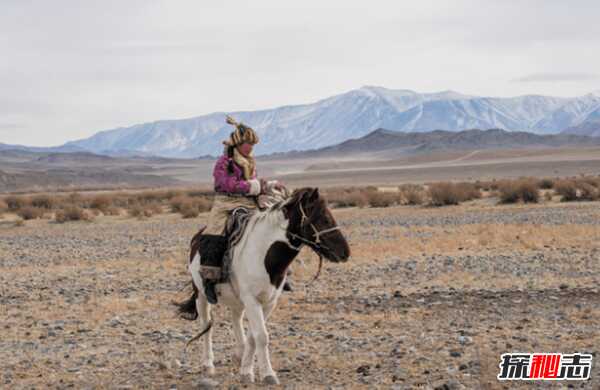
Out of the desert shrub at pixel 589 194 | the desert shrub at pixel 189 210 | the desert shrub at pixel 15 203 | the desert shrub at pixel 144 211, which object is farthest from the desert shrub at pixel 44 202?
the desert shrub at pixel 589 194

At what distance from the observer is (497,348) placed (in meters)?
9.12

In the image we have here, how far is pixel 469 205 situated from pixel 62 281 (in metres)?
22.4

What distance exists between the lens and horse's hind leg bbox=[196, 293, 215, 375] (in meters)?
8.86

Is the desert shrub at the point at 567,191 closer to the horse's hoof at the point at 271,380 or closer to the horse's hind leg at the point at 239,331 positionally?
the horse's hind leg at the point at 239,331

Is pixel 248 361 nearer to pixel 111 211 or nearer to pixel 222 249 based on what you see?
pixel 222 249

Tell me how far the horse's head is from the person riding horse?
2.48 ft

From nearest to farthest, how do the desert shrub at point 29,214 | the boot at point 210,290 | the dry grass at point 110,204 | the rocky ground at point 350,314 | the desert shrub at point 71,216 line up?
the boot at point 210,290
the rocky ground at point 350,314
the desert shrub at point 71,216
the desert shrub at point 29,214
the dry grass at point 110,204

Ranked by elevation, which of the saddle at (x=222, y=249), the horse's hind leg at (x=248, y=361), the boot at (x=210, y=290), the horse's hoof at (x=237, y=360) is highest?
the saddle at (x=222, y=249)

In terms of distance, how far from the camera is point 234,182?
28.4 feet

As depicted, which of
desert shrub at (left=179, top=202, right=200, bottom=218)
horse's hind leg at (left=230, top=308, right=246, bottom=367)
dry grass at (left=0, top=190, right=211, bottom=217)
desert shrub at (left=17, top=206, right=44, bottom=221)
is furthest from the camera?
dry grass at (left=0, top=190, right=211, bottom=217)

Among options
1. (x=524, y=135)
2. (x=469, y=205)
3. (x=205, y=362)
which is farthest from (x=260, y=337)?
(x=524, y=135)

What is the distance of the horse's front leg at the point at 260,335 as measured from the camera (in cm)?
801

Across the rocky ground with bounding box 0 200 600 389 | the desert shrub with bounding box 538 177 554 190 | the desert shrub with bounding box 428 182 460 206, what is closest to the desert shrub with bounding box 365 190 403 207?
the desert shrub with bounding box 428 182 460 206

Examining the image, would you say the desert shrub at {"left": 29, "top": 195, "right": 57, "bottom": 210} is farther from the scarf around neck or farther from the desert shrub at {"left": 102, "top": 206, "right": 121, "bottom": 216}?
the scarf around neck
